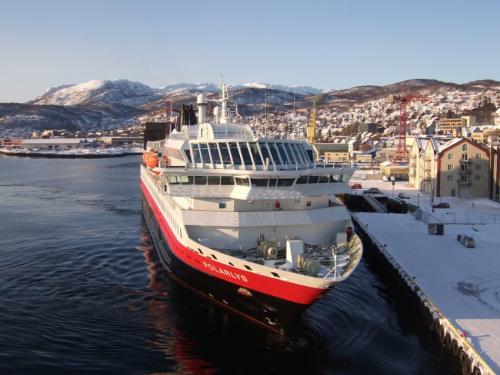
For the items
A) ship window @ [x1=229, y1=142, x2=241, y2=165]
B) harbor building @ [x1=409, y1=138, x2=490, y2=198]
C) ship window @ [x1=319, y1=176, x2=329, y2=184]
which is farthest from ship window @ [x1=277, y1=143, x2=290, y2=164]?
harbor building @ [x1=409, y1=138, x2=490, y2=198]

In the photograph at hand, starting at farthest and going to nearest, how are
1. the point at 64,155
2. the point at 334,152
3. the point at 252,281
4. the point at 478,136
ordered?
the point at 64,155 < the point at 334,152 < the point at 478,136 < the point at 252,281

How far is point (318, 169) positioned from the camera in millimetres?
21969

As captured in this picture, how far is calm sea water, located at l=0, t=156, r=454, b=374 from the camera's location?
53.7 ft

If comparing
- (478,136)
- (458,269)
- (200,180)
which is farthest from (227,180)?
(478,136)

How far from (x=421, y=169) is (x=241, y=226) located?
42.6 metres

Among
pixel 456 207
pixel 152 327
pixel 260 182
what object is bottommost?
pixel 152 327

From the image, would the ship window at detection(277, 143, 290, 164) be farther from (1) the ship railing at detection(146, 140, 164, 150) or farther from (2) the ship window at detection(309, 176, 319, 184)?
(1) the ship railing at detection(146, 140, 164, 150)

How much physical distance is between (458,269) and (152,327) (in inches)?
593

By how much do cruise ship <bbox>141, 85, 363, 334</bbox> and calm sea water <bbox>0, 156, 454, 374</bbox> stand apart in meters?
1.36

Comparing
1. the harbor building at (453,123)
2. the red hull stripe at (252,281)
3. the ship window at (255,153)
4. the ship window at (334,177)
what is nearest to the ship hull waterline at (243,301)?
the red hull stripe at (252,281)

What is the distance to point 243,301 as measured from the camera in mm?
18109

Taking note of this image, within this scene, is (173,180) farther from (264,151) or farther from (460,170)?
(460,170)

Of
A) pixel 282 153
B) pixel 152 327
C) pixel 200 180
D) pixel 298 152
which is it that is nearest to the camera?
pixel 152 327

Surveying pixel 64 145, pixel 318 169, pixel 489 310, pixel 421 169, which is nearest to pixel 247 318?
pixel 318 169
